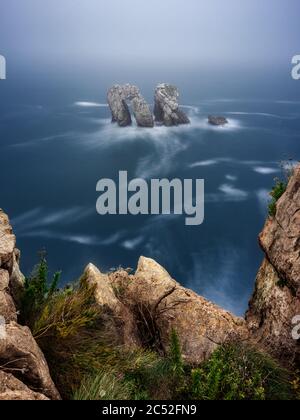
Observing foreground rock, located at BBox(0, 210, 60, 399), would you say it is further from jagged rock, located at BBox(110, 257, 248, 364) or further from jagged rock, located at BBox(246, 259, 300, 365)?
jagged rock, located at BBox(246, 259, 300, 365)

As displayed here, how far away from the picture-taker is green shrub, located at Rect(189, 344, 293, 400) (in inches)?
295

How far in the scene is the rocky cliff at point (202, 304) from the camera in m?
9.69

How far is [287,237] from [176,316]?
3.33 metres

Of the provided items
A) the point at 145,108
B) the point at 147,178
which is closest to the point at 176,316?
A: the point at 147,178

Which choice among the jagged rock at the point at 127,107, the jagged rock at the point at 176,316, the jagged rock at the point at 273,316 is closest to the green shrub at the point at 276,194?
the jagged rock at the point at 273,316

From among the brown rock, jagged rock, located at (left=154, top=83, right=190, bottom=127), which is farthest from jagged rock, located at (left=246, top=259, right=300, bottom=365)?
jagged rock, located at (left=154, top=83, right=190, bottom=127)

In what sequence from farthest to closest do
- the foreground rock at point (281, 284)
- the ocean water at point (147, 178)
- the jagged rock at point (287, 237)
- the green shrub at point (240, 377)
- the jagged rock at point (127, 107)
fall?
the jagged rock at point (127, 107)
the ocean water at point (147, 178)
the jagged rock at point (287, 237)
the foreground rock at point (281, 284)
the green shrub at point (240, 377)

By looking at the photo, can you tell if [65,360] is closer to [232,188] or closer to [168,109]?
[232,188]

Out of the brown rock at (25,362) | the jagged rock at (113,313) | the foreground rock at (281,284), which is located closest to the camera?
the brown rock at (25,362)

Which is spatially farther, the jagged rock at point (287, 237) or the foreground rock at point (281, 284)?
the jagged rock at point (287, 237)

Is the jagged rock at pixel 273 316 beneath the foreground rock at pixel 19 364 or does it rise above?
beneath

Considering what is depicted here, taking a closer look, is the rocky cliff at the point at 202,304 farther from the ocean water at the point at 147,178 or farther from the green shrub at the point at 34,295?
the ocean water at the point at 147,178

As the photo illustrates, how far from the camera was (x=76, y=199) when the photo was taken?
7888 centimetres

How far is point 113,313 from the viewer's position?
386 inches
